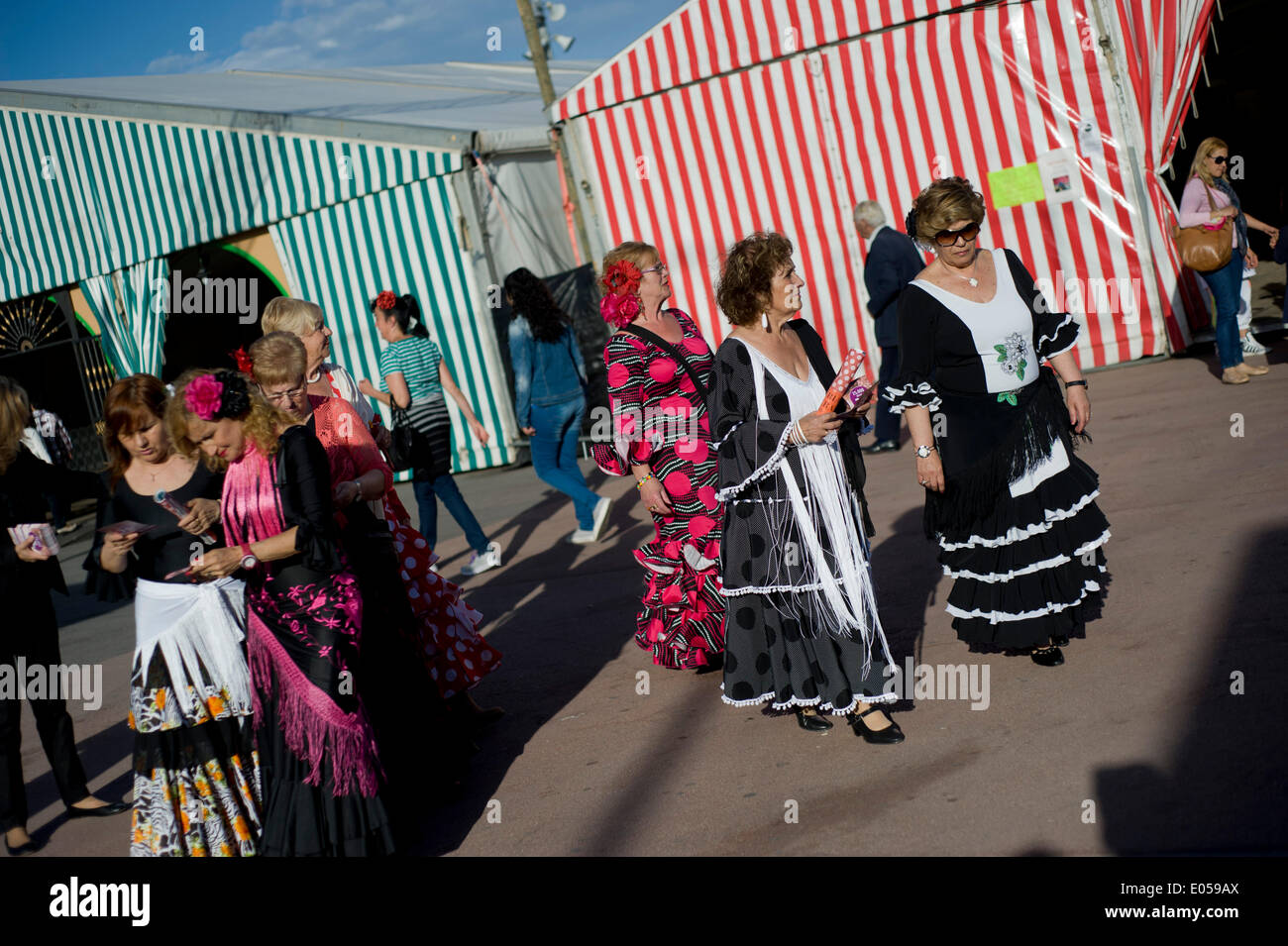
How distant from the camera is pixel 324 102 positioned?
48.9 ft

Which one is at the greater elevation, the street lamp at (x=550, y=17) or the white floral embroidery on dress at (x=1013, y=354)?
the street lamp at (x=550, y=17)

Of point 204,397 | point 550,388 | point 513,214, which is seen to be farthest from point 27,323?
point 204,397

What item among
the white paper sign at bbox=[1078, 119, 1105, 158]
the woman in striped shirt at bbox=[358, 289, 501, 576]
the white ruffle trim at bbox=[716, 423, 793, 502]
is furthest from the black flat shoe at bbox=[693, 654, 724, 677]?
the white paper sign at bbox=[1078, 119, 1105, 158]

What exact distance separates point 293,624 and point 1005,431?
2.62m

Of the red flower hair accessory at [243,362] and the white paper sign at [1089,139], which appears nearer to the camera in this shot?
the red flower hair accessory at [243,362]

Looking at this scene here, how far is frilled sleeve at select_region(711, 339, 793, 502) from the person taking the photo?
418cm

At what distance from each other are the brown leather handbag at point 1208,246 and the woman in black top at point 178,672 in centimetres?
674

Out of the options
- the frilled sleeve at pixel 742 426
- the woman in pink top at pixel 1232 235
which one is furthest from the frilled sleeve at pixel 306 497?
the woman in pink top at pixel 1232 235

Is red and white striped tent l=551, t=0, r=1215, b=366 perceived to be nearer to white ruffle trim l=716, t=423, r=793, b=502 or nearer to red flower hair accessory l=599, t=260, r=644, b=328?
red flower hair accessory l=599, t=260, r=644, b=328

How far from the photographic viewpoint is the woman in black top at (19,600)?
4574 millimetres

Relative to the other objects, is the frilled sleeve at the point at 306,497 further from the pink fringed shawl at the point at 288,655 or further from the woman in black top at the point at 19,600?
the woman in black top at the point at 19,600

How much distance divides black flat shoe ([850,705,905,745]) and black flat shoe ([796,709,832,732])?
0.57 feet

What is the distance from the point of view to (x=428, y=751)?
4535mm
